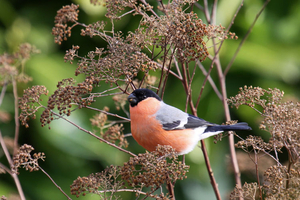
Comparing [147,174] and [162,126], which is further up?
[162,126]

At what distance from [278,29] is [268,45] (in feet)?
0.58

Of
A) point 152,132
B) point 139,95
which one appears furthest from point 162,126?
point 139,95

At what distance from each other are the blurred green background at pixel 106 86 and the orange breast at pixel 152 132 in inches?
50.9

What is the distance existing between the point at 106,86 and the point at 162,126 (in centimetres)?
150

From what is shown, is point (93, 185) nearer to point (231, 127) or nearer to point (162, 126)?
point (162, 126)

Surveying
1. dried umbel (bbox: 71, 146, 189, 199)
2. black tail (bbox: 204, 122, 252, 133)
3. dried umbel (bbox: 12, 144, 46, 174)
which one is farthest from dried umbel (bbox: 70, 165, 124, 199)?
black tail (bbox: 204, 122, 252, 133)

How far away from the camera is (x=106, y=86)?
113 inches

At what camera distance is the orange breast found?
1404 mm

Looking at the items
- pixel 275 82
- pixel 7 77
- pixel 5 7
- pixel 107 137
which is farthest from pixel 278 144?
pixel 5 7

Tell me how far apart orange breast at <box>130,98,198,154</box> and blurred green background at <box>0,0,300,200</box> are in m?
1.29

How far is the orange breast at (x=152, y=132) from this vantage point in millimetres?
1404

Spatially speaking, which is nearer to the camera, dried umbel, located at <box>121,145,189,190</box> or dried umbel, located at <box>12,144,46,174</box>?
dried umbel, located at <box>121,145,189,190</box>

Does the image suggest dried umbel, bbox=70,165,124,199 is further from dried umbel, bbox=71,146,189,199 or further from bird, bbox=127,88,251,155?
bird, bbox=127,88,251,155

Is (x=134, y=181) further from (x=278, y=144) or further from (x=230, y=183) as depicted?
(x=230, y=183)
